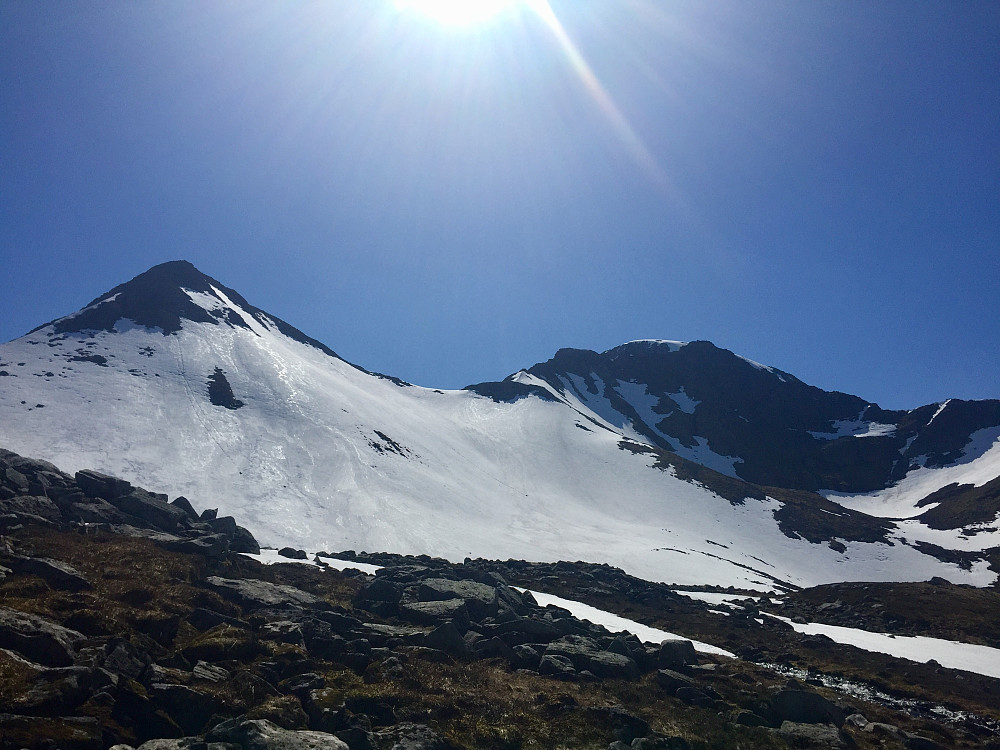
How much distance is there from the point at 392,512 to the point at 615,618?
30.8m

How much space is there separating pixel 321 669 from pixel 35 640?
802cm

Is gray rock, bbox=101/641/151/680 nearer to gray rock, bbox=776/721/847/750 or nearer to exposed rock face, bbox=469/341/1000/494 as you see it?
gray rock, bbox=776/721/847/750

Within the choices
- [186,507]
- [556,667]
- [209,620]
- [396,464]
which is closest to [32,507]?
[186,507]

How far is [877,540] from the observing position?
308 ft

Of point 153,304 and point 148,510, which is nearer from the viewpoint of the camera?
point 148,510

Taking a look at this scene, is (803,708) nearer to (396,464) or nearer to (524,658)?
(524,658)

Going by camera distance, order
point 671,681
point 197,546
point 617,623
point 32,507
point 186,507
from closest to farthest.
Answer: point 671,681
point 32,507
point 197,546
point 617,623
point 186,507

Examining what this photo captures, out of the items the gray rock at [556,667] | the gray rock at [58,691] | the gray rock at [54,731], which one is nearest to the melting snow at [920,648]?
the gray rock at [556,667]

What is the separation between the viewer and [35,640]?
1476 cm

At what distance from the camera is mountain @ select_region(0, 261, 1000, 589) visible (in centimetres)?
5847

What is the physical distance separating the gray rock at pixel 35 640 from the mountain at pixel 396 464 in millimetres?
34076

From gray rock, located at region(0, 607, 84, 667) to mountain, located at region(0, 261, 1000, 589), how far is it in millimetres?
34076

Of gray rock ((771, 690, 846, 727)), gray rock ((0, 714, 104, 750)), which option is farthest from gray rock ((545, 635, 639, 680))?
gray rock ((0, 714, 104, 750))

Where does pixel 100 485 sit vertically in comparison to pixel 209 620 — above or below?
above
